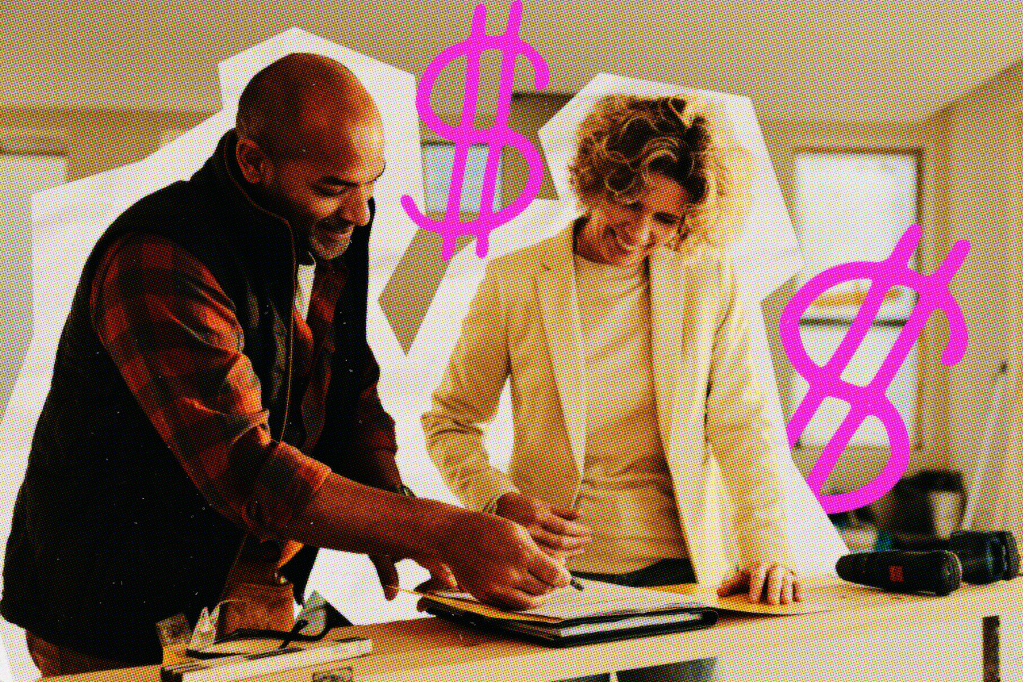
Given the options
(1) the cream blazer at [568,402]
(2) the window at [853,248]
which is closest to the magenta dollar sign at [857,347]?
(2) the window at [853,248]

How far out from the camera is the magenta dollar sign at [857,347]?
194cm

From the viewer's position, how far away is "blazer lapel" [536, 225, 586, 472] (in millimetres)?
1711

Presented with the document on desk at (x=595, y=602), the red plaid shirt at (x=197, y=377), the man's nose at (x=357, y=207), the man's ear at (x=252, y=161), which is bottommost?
the document on desk at (x=595, y=602)

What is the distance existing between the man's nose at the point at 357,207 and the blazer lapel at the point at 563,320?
36 cm

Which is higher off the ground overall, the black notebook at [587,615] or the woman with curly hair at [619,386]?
the woman with curly hair at [619,386]

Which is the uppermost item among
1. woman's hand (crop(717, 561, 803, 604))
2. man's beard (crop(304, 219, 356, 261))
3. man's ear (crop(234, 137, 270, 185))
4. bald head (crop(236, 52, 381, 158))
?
bald head (crop(236, 52, 381, 158))

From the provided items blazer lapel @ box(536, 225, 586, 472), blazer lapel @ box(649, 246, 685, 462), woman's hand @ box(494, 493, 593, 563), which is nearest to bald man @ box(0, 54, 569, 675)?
woman's hand @ box(494, 493, 593, 563)

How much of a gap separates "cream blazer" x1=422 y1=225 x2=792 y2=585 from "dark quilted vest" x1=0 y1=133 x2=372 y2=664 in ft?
1.34

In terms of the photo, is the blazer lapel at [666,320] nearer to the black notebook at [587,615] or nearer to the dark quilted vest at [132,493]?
the black notebook at [587,615]

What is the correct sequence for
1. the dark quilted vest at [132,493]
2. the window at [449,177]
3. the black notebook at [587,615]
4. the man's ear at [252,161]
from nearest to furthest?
the black notebook at [587,615]
the dark quilted vest at [132,493]
the man's ear at [252,161]
the window at [449,177]

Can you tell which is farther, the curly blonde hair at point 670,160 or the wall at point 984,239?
the wall at point 984,239

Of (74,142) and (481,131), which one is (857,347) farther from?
(74,142)

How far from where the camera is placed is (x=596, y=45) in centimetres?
176

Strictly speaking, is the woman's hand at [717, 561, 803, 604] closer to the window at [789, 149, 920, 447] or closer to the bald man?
the bald man
